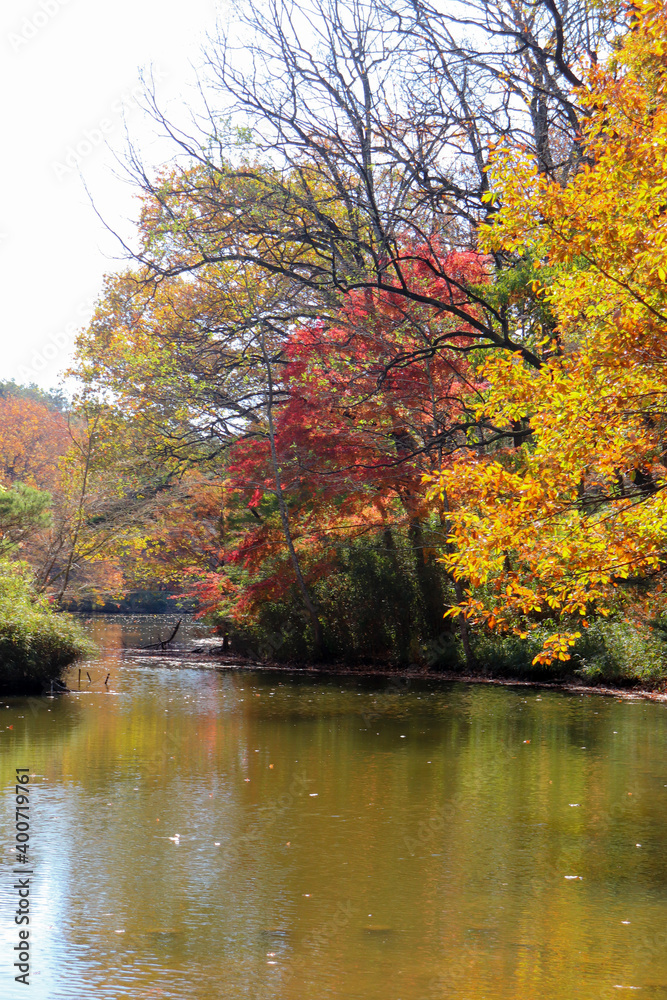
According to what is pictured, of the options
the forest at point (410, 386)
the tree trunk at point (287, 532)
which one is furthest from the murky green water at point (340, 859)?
the tree trunk at point (287, 532)

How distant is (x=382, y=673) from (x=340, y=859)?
11461mm

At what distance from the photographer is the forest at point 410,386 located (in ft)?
20.9

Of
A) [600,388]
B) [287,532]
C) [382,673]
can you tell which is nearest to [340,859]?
[600,388]

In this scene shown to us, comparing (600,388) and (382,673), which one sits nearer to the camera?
(600,388)

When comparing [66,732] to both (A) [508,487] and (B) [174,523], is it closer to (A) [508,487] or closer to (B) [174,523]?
(A) [508,487]

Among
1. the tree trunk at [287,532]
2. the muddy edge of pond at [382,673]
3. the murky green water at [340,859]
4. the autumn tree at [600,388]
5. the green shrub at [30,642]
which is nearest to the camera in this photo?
the murky green water at [340,859]

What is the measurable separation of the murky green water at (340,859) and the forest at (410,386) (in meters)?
1.48

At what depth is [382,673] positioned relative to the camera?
55.1 ft

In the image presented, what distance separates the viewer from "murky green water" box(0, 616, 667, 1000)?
3.82 metres

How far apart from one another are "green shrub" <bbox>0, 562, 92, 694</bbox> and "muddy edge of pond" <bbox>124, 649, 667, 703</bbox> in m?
4.95

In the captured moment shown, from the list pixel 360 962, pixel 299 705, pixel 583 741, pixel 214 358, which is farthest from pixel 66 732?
pixel 214 358

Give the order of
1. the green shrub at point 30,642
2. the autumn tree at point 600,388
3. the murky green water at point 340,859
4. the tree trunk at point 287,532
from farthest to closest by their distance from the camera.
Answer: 1. the tree trunk at point 287,532
2. the green shrub at point 30,642
3. the autumn tree at point 600,388
4. the murky green water at point 340,859

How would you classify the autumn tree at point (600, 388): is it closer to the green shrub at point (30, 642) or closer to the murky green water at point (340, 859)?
the murky green water at point (340, 859)

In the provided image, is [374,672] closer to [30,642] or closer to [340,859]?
[30,642]
